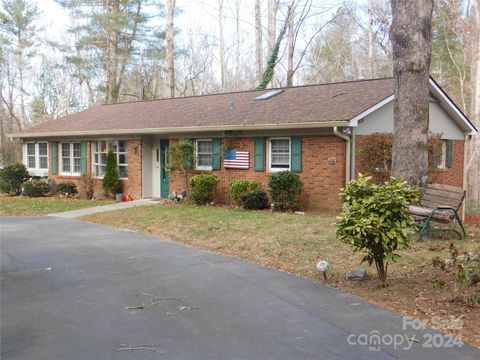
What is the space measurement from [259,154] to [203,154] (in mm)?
2530

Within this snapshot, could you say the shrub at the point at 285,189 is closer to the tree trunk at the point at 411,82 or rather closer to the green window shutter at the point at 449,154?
the tree trunk at the point at 411,82

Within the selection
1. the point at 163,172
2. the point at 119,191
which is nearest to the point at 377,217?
the point at 163,172

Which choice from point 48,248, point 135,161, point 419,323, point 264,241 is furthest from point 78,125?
point 419,323

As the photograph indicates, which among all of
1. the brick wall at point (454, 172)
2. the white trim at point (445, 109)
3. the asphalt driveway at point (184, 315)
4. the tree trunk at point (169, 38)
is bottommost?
the asphalt driveway at point (184, 315)

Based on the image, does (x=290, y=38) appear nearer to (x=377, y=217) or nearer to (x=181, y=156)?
(x=181, y=156)

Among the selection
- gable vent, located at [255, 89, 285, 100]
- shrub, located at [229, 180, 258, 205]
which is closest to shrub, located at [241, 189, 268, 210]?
shrub, located at [229, 180, 258, 205]

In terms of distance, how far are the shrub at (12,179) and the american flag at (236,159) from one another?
10.3 m

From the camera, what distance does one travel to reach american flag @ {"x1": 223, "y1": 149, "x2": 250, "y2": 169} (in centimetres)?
1500

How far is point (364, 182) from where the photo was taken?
5.86 m

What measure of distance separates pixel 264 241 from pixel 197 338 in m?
4.86

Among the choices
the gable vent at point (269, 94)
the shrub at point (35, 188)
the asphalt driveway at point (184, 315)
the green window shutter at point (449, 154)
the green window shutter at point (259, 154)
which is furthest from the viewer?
the shrub at point (35, 188)

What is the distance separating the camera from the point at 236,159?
15.2 meters

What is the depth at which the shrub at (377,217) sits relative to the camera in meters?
5.60

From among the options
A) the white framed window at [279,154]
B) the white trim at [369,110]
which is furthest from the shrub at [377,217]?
the white framed window at [279,154]
